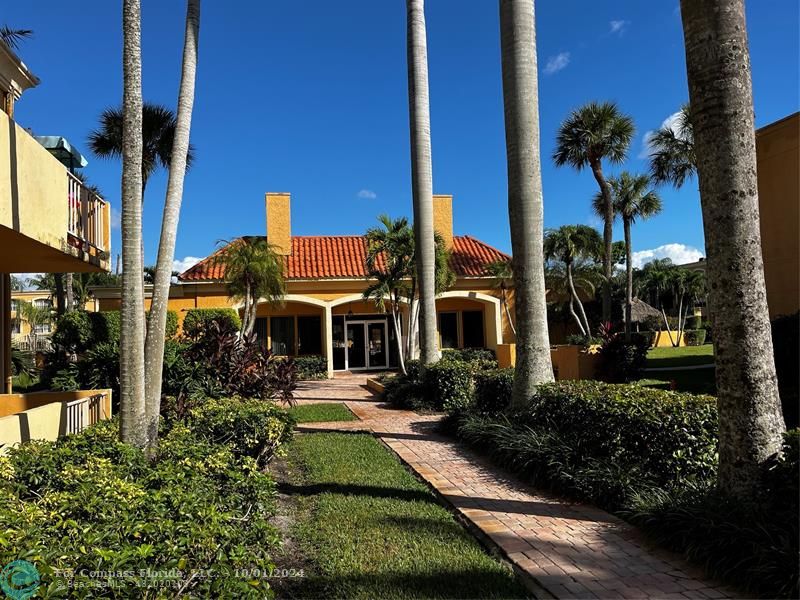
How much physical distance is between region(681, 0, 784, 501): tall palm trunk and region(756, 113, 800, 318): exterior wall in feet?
29.8

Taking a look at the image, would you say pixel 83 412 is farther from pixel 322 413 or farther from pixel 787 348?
pixel 787 348

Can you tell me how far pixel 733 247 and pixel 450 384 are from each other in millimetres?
8671

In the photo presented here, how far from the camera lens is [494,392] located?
10.2 metres

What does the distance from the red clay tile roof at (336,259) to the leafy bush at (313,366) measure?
3.50 meters

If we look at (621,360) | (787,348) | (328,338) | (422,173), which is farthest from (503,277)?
(787,348)

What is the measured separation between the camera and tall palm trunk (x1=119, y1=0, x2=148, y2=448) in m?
6.19

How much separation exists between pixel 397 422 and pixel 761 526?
8.23 m

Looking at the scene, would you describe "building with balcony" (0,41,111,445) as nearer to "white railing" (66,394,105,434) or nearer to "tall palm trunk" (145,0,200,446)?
"white railing" (66,394,105,434)

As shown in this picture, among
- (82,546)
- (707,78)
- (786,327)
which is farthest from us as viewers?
(786,327)

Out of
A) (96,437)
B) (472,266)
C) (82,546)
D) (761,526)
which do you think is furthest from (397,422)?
(472,266)

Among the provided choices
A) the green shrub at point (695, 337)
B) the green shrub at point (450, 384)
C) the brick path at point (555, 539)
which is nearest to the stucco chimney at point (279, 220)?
the green shrub at point (450, 384)

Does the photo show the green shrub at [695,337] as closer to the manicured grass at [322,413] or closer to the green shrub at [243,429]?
the manicured grass at [322,413]

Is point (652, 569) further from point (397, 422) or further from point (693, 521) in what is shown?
point (397, 422)

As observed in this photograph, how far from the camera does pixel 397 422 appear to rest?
11.8m
